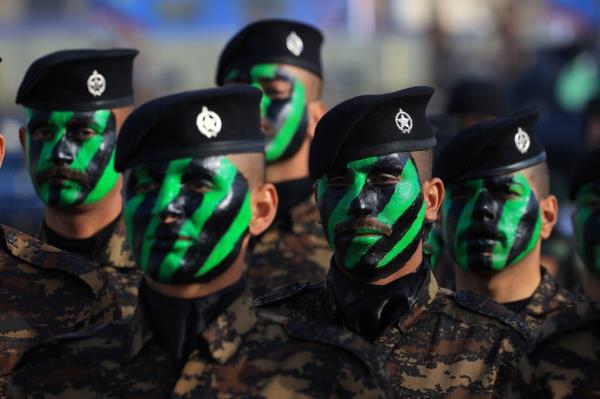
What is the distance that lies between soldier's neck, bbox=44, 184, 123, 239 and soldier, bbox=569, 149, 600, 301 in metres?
2.28

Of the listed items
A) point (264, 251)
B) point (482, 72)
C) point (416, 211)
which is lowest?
point (482, 72)

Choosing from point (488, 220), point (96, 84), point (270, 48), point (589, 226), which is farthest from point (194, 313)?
point (270, 48)

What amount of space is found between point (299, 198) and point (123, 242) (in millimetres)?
1507

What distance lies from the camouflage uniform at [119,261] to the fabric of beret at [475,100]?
450 cm

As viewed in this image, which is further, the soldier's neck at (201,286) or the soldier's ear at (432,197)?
the soldier's ear at (432,197)

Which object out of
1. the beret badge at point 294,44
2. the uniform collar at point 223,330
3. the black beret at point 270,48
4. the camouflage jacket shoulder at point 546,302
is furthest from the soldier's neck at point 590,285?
the uniform collar at point 223,330

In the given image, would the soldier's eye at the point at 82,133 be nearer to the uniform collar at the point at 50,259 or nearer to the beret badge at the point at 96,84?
the beret badge at the point at 96,84

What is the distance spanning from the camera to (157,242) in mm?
5582

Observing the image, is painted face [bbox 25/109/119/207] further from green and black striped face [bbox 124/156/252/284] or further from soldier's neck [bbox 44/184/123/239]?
green and black striped face [bbox 124/156/252/284]

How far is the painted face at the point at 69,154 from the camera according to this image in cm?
775

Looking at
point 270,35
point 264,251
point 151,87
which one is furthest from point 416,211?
point 151,87

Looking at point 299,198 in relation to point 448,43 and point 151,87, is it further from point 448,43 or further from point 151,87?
point 448,43

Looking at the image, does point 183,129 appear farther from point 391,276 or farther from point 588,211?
point 588,211

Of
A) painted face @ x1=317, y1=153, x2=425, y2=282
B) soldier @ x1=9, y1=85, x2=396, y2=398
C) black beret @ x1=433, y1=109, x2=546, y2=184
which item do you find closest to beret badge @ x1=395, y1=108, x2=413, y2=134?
painted face @ x1=317, y1=153, x2=425, y2=282
